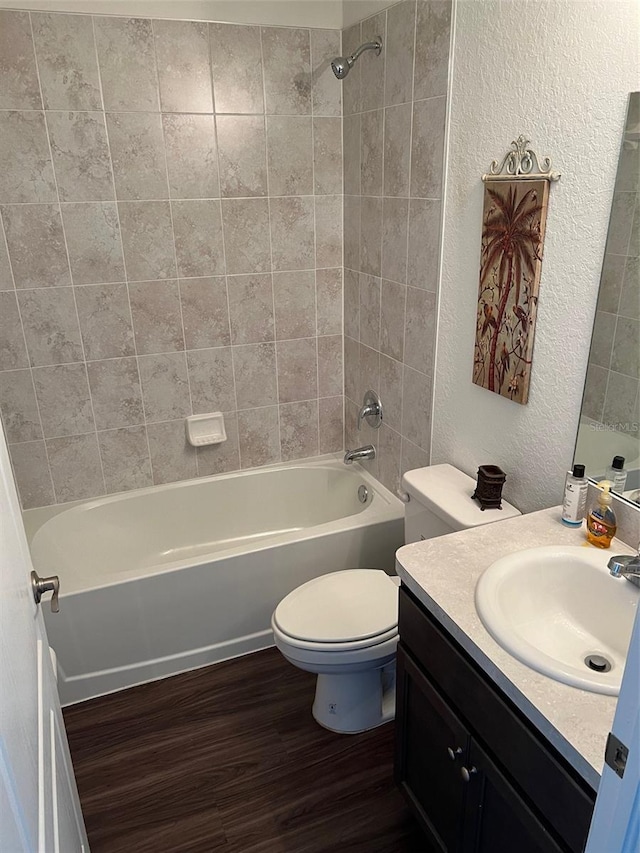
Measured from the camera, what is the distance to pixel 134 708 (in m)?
2.24

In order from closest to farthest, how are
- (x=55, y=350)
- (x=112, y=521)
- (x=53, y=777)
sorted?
(x=53, y=777), (x=55, y=350), (x=112, y=521)

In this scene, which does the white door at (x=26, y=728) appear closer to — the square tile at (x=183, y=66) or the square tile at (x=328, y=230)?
the square tile at (x=183, y=66)

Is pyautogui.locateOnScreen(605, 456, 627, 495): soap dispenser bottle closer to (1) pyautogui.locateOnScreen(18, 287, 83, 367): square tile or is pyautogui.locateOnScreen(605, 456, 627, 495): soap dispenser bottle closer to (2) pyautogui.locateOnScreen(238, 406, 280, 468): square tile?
(2) pyautogui.locateOnScreen(238, 406, 280, 468): square tile

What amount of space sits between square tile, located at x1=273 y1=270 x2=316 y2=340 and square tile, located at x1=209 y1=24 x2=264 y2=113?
0.67m

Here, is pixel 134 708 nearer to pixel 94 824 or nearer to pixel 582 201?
pixel 94 824

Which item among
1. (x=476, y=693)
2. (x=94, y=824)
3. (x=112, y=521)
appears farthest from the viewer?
(x=112, y=521)

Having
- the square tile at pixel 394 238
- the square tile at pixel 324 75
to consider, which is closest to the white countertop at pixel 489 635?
the square tile at pixel 394 238

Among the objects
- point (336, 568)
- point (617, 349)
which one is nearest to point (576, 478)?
point (617, 349)

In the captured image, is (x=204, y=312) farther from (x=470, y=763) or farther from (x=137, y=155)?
(x=470, y=763)

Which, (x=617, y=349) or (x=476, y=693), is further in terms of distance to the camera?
(x=617, y=349)

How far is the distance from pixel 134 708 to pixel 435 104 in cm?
224

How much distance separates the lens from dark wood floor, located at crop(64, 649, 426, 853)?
179cm

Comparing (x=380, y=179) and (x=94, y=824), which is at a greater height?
(x=380, y=179)

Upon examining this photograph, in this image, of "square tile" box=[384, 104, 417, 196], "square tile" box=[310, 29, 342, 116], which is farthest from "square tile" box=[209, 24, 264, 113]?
"square tile" box=[384, 104, 417, 196]
